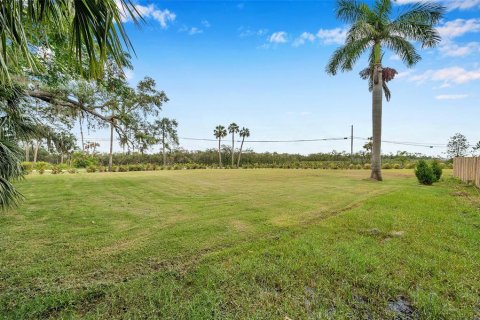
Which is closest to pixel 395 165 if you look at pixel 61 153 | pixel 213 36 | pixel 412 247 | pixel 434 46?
pixel 434 46

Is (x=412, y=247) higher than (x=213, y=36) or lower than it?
lower

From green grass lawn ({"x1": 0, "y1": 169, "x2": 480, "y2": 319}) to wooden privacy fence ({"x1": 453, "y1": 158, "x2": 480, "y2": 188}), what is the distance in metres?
6.76

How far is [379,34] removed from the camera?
37.5 feet

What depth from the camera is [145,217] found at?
4609 millimetres

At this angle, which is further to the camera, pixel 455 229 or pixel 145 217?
pixel 145 217

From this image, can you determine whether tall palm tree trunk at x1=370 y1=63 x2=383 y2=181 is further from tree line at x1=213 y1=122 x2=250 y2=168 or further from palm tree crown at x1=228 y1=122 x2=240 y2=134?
palm tree crown at x1=228 y1=122 x2=240 y2=134

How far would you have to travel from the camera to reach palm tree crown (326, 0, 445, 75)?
10.7 m

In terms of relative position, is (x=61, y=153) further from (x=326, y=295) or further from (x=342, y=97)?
(x=342, y=97)

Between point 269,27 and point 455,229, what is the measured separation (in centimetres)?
967

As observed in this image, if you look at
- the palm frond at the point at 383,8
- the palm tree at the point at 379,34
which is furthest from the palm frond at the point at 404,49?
the palm frond at the point at 383,8

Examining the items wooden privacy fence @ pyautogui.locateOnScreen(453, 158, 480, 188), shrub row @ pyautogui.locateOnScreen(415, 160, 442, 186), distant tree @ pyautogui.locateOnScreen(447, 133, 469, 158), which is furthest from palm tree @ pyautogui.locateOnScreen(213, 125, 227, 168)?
distant tree @ pyautogui.locateOnScreen(447, 133, 469, 158)

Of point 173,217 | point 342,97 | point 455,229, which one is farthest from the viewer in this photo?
point 342,97

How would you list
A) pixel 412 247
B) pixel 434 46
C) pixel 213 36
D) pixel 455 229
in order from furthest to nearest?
pixel 434 46, pixel 213 36, pixel 455 229, pixel 412 247

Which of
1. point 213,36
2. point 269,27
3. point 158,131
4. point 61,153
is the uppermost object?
point 269,27
